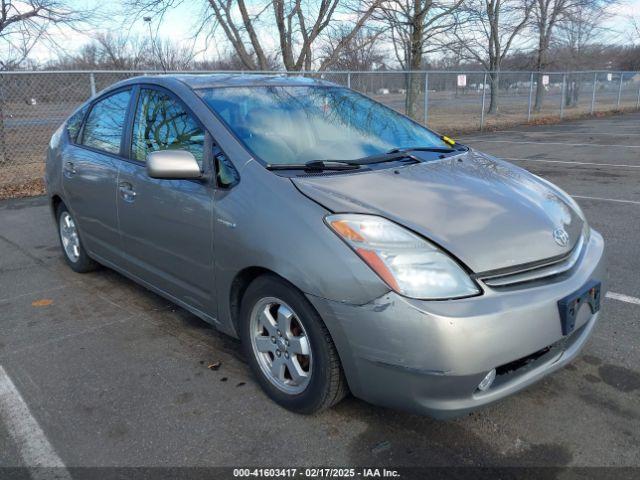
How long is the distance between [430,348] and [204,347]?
5.78 ft

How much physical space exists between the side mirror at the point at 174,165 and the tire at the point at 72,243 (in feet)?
6.81

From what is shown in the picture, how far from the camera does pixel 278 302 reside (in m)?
2.58

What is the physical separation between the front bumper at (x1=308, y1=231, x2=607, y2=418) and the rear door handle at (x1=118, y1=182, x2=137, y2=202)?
1.78m

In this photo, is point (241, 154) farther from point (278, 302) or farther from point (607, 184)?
point (607, 184)

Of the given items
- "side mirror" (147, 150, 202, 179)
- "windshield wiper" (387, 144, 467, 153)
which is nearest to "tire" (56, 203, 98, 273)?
"side mirror" (147, 150, 202, 179)

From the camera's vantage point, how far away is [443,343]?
2.09 m

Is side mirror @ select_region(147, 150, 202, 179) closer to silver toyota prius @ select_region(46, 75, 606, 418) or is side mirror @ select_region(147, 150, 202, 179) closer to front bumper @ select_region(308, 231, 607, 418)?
silver toyota prius @ select_region(46, 75, 606, 418)

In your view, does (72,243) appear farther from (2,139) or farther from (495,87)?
(495,87)

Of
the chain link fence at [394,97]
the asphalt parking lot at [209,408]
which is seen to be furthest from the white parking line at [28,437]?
the chain link fence at [394,97]

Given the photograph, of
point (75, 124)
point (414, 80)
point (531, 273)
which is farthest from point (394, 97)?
point (531, 273)

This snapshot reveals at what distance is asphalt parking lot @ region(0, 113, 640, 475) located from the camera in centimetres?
240

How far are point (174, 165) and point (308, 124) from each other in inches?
34.9

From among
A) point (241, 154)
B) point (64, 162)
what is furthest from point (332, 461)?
point (64, 162)

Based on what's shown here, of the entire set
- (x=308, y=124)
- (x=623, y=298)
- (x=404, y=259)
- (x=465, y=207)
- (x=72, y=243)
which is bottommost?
(x=623, y=298)
